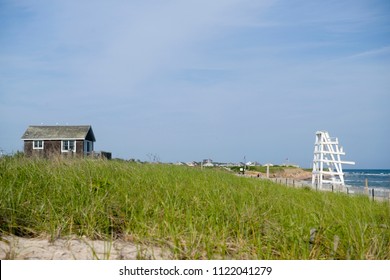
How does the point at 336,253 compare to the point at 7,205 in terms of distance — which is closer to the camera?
the point at 336,253

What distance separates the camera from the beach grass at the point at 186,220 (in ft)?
12.9

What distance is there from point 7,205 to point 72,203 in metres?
0.72

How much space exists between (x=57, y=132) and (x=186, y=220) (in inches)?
1029

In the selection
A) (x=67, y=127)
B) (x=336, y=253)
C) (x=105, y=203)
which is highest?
(x=67, y=127)

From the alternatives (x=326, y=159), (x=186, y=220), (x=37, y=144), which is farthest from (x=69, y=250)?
(x=37, y=144)

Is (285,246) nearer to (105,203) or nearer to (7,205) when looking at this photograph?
(105,203)

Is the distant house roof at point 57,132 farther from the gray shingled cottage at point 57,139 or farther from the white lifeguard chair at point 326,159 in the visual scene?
the white lifeguard chair at point 326,159

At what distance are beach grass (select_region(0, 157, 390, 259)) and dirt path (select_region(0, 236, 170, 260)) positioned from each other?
12 centimetres

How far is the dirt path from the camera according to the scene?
3.57 meters

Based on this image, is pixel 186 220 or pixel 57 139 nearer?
pixel 186 220

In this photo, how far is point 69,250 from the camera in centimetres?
376

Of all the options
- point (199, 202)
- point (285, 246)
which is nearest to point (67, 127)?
point (199, 202)

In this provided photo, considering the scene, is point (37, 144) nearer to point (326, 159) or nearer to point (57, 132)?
point (57, 132)
